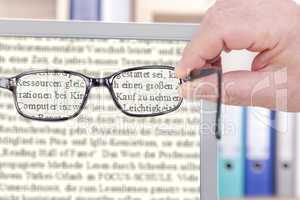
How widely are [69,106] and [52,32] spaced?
0.26 ft

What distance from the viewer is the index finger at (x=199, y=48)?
1.70 feet

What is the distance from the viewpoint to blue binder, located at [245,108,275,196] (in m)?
1.04

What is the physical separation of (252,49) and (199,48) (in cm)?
6

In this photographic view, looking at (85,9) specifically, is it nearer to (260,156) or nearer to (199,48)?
(260,156)

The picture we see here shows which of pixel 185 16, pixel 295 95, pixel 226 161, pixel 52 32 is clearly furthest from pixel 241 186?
pixel 52 32

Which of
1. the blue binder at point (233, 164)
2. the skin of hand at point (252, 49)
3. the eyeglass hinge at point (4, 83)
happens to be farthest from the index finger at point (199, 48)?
the blue binder at point (233, 164)

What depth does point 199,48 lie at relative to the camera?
0.52 m

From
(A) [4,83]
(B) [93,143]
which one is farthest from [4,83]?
(B) [93,143]

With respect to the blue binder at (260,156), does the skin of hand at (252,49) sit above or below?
above

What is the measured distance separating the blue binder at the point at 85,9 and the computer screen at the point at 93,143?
56cm

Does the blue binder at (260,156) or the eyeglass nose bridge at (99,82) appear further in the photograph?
the blue binder at (260,156)

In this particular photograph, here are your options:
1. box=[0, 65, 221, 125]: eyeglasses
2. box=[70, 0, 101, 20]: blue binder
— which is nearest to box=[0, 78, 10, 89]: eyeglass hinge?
box=[0, 65, 221, 125]: eyeglasses

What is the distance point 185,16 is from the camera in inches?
45.5

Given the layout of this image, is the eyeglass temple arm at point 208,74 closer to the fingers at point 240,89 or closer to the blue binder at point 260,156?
the fingers at point 240,89
